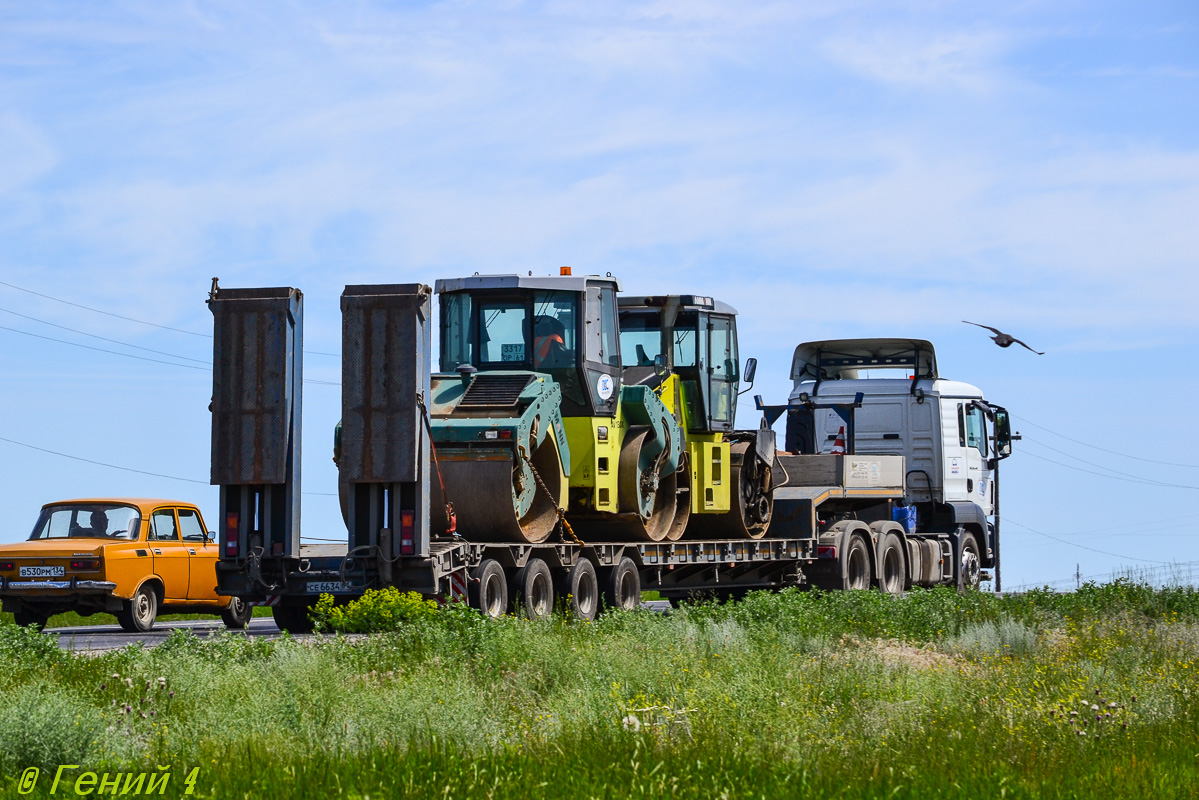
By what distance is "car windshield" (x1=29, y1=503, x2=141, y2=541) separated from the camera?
64.8 feet

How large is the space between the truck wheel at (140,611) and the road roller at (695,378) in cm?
710

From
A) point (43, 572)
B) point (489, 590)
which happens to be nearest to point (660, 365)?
point (489, 590)

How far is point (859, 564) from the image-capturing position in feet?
82.6

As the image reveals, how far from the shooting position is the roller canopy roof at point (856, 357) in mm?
27094

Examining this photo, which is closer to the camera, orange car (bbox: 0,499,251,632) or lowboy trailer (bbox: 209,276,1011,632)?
lowboy trailer (bbox: 209,276,1011,632)

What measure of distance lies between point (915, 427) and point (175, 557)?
1351cm

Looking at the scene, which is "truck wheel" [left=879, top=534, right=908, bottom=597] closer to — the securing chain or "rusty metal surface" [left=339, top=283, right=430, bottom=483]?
the securing chain

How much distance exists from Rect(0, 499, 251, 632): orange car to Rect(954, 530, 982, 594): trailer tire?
14196 mm

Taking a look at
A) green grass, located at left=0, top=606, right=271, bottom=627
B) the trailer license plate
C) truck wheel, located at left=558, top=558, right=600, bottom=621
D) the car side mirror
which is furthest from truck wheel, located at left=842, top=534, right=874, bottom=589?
the trailer license plate

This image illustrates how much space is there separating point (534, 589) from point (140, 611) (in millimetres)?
6006

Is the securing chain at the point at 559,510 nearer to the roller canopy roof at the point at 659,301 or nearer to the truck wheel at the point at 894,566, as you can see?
the roller canopy roof at the point at 659,301

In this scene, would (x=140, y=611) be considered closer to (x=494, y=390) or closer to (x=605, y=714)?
(x=494, y=390)

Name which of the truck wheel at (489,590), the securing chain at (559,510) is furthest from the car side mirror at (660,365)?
the truck wheel at (489,590)

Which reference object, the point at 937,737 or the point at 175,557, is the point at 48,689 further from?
the point at 175,557
